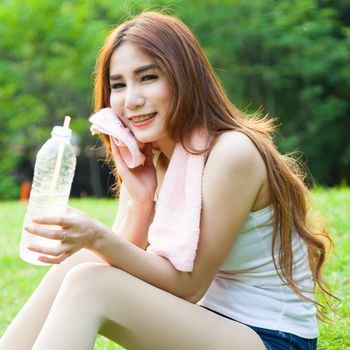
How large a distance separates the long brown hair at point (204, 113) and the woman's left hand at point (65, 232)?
457mm

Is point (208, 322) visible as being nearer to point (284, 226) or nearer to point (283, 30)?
point (284, 226)

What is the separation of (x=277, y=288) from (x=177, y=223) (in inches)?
15.2

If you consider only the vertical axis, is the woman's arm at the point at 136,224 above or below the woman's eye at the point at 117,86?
below

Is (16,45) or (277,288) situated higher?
(277,288)

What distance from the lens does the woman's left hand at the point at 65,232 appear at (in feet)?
6.12

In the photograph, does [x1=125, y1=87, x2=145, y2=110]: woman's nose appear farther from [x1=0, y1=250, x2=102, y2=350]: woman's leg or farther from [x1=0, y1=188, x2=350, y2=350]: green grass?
[x1=0, y1=188, x2=350, y2=350]: green grass

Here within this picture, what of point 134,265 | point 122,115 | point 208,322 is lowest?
point 208,322

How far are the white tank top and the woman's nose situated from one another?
51cm

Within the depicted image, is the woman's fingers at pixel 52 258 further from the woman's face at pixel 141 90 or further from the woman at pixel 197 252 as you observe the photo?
the woman's face at pixel 141 90

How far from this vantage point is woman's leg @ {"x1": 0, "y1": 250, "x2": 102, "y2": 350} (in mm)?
2260

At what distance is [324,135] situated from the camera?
1642 cm

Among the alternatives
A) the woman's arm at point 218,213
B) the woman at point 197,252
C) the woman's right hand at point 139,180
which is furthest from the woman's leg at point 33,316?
the woman's arm at point 218,213

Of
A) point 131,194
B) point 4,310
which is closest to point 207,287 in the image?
point 131,194

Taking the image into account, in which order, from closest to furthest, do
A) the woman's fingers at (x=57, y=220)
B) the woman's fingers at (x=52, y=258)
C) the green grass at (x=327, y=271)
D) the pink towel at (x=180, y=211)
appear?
the woman's fingers at (x=57, y=220) → the woman's fingers at (x=52, y=258) → the pink towel at (x=180, y=211) → the green grass at (x=327, y=271)
